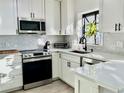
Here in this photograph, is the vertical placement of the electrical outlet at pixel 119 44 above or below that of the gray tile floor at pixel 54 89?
above

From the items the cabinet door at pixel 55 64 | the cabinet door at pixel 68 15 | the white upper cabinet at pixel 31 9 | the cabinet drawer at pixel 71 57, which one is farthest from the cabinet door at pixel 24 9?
the cabinet drawer at pixel 71 57

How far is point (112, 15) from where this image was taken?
7.42 feet

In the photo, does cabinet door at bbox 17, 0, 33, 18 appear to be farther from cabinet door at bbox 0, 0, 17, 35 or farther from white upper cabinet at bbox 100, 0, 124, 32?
white upper cabinet at bbox 100, 0, 124, 32

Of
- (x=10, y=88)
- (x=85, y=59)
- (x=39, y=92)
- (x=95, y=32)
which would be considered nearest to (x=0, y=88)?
(x=10, y=88)

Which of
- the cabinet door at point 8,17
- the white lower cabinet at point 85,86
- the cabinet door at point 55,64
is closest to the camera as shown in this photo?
the white lower cabinet at point 85,86

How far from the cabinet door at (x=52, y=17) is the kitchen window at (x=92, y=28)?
800 millimetres

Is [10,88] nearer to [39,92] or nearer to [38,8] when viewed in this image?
[39,92]

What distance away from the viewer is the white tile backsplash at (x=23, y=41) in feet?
11.2

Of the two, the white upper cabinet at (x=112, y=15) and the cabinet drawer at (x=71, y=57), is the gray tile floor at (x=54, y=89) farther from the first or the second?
Answer: the white upper cabinet at (x=112, y=15)

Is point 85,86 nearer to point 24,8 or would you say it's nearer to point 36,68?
point 36,68

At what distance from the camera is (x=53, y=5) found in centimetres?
377

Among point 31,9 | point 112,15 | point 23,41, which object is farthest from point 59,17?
point 112,15

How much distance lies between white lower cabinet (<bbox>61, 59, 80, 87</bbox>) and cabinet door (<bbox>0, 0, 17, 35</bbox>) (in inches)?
61.2

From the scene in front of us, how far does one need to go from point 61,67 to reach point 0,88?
1.59m
